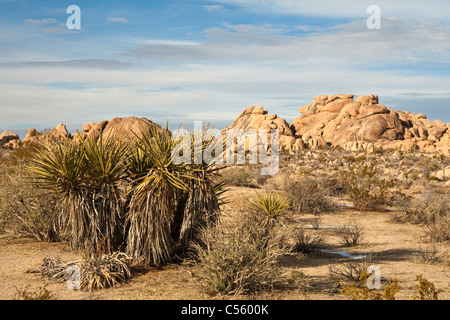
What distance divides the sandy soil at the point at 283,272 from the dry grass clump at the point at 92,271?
0.16 m

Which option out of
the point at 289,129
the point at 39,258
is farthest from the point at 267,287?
the point at 289,129

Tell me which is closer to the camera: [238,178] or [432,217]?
[432,217]

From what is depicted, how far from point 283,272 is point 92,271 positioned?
10.5 ft

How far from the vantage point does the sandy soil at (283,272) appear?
748 cm

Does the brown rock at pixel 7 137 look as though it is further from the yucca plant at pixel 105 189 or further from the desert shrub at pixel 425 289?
the desert shrub at pixel 425 289

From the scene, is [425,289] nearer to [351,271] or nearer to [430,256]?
[351,271]

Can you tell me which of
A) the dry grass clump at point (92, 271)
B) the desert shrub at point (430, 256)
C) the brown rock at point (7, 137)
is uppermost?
the brown rock at point (7, 137)

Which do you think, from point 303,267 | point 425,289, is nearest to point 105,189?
point 303,267

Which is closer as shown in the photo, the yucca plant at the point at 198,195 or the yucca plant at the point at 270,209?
the yucca plant at the point at 198,195

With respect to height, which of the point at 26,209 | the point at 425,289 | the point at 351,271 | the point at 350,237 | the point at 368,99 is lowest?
the point at 350,237

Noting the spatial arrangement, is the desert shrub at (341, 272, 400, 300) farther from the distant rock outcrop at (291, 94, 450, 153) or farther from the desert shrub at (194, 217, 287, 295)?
the distant rock outcrop at (291, 94, 450, 153)

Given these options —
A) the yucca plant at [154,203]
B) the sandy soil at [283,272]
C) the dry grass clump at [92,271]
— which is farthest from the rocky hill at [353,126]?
the dry grass clump at [92,271]

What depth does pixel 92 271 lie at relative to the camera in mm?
7773
